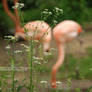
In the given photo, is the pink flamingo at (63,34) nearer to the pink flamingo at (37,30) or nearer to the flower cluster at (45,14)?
the pink flamingo at (37,30)

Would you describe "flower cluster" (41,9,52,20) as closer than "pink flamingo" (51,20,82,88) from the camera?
Yes

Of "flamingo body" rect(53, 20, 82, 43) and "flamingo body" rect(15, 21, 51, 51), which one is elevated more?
"flamingo body" rect(15, 21, 51, 51)

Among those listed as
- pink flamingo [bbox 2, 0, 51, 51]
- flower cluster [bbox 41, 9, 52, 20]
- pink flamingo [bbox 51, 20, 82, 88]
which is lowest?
pink flamingo [bbox 51, 20, 82, 88]

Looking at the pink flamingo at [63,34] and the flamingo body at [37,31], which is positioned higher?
the flamingo body at [37,31]

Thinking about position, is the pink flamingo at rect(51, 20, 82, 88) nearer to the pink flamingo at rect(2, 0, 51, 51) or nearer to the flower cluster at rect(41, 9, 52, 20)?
the pink flamingo at rect(2, 0, 51, 51)

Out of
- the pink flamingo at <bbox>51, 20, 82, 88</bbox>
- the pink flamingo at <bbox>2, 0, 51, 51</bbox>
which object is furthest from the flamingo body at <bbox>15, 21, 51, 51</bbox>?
the pink flamingo at <bbox>51, 20, 82, 88</bbox>

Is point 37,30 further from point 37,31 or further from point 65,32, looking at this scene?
point 65,32

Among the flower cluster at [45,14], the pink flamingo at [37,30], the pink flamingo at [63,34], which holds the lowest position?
the pink flamingo at [63,34]

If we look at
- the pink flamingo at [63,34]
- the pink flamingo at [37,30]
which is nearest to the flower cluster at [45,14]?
the pink flamingo at [37,30]

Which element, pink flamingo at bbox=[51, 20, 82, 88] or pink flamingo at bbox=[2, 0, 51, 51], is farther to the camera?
pink flamingo at bbox=[51, 20, 82, 88]

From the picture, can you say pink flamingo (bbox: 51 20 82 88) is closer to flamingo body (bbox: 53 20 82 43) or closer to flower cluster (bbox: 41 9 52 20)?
flamingo body (bbox: 53 20 82 43)

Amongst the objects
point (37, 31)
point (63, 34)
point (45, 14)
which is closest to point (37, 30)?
point (37, 31)

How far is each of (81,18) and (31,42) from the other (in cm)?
595

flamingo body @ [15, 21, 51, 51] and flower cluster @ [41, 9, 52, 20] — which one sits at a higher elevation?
flower cluster @ [41, 9, 52, 20]
